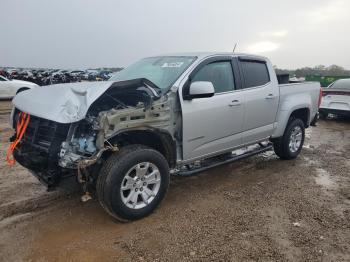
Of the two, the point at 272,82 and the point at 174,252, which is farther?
the point at 272,82

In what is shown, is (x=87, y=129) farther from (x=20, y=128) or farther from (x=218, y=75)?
(x=218, y=75)

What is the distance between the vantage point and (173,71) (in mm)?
4320

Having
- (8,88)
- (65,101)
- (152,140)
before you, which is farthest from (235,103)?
(8,88)

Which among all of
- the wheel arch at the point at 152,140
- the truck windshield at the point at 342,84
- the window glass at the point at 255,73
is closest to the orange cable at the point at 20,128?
the wheel arch at the point at 152,140

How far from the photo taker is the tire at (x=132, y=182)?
343cm

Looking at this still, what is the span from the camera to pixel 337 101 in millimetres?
10547

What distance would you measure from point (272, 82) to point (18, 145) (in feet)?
12.7

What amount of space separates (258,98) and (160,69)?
1.60 m

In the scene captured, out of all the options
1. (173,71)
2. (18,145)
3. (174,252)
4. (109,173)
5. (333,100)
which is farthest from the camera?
(333,100)

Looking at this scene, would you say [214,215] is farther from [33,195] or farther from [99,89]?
[33,195]

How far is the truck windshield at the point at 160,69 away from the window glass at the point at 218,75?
21 centimetres

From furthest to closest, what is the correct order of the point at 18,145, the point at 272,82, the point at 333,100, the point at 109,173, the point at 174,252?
the point at 333,100
the point at 272,82
the point at 18,145
the point at 109,173
the point at 174,252

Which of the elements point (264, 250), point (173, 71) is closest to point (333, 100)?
point (173, 71)

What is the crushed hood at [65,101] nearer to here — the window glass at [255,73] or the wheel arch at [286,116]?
the window glass at [255,73]
